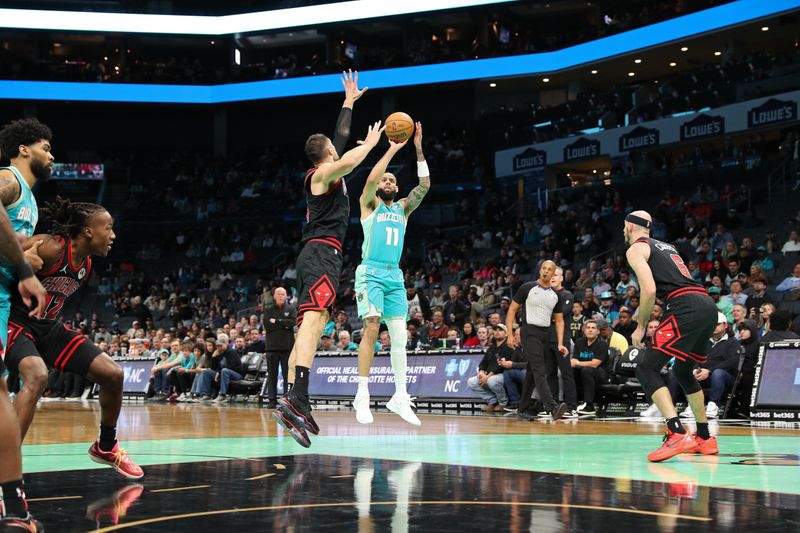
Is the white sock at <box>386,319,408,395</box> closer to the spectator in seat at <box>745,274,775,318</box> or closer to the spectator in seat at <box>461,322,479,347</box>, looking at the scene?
the spectator in seat at <box>745,274,775,318</box>

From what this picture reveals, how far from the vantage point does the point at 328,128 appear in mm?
45719

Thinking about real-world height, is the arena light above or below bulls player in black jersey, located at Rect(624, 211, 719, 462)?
above

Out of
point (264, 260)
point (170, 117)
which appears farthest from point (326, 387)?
point (170, 117)

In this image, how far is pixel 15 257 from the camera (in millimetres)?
3986

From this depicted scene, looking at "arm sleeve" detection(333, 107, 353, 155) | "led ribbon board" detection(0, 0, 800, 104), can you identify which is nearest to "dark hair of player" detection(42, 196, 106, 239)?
"arm sleeve" detection(333, 107, 353, 155)

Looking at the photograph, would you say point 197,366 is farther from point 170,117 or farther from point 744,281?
point 170,117

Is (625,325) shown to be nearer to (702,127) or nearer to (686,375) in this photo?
(686,375)

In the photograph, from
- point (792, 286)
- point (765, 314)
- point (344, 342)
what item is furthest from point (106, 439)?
point (792, 286)

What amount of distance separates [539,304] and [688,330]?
534cm

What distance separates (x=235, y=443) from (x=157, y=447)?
67cm

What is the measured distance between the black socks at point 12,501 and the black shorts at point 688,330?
492 cm

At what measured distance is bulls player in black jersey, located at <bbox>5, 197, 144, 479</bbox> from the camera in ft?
16.9

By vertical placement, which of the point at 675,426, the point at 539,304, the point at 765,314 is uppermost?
the point at 539,304

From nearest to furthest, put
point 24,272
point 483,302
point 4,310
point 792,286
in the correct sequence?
point 24,272
point 4,310
point 792,286
point 483,302
